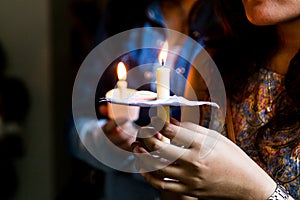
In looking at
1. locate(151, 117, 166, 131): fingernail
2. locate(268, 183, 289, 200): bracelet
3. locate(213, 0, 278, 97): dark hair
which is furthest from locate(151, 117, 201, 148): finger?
locate(213, 0, 278, 97): dark hair

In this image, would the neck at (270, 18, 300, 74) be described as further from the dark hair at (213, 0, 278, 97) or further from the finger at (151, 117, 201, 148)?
the finger at (151, 117, 201, 148)

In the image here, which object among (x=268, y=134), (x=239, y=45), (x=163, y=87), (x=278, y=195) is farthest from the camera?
(x=239, y=45)

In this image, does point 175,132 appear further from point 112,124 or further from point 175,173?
point 112,124

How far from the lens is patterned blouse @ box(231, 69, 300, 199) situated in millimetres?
695

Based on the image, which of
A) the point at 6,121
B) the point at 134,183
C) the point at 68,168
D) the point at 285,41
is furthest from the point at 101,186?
the point at 68,168

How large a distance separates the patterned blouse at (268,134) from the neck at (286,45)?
2cm

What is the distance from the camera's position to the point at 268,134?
2.40 ft

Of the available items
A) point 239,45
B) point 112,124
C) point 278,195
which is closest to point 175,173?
point 278,195

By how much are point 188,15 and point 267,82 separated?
1.47 ft

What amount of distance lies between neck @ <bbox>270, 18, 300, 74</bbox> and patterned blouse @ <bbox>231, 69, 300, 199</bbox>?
2 centimetres

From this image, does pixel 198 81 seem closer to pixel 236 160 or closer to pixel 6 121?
pixel 236 160

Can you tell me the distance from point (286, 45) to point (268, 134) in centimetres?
15

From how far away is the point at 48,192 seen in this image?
190cm

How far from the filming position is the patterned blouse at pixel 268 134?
69 centimetres
